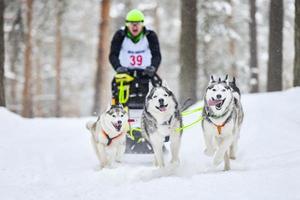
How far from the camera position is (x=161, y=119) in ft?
19.9

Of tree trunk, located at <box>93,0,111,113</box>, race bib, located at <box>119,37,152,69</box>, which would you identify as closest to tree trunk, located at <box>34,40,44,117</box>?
tree trunk, located at <box>93,0,111,113</box>

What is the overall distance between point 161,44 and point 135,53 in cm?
2001

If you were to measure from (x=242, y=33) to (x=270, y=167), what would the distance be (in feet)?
68.0

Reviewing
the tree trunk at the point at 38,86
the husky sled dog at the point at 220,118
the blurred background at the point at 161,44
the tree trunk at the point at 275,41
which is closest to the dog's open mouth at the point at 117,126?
the husky sled dog at the point at 220,118

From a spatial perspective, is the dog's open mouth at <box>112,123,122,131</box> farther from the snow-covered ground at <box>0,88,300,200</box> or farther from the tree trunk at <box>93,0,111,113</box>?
the tree trunk at <box>93,0,111,113</box>

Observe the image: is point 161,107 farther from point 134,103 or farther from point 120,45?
point 120,45

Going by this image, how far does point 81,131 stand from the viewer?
36.1 ft

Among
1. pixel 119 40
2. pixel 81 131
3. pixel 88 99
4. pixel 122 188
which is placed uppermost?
pixel 119 40

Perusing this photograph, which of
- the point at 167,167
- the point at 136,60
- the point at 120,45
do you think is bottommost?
the point at 167,167

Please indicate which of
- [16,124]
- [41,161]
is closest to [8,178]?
[41,161]

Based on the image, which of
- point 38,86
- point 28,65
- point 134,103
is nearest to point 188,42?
point 134,103

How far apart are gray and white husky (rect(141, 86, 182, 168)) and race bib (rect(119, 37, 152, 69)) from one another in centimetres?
138

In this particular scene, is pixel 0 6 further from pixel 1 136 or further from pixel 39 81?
pixel 39 81

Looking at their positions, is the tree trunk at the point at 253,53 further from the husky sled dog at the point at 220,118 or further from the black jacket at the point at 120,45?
the husky sled dog at the point at 220,118
